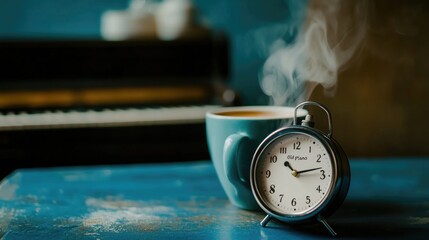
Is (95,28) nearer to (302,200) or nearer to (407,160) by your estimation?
(407,160)

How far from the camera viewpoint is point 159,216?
0.95 metres

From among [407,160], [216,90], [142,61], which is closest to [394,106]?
[216,90]

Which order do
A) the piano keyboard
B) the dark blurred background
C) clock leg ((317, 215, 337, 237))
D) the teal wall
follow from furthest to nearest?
the teal wall < the dark blurred background < the piano keyboard < clock leg ((317, 215, 337, 237))

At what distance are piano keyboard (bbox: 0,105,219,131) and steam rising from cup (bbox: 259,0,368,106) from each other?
0.94 m

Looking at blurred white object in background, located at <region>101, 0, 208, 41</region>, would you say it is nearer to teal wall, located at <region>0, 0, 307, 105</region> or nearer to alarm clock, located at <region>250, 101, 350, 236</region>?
teal wall, located at <region>0, 0, 307, 105</region>

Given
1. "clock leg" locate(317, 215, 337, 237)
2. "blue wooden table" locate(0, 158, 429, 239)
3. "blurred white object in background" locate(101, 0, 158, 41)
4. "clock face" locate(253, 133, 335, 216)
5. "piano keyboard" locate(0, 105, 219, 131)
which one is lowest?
"piano keyboard" locate(0, 105, 219, 131)

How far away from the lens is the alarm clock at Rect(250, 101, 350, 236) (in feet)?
2.80

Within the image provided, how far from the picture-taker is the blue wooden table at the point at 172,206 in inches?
33.6


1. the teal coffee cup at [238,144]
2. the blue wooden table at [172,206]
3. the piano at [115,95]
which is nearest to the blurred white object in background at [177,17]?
the piano at [115,95]

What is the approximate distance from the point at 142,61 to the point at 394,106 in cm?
177

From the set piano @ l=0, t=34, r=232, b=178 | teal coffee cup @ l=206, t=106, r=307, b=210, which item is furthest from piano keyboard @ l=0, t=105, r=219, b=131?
teal coffee cup @ l=206, t=106, r=307, b=210

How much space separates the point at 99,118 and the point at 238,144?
74.7 inches

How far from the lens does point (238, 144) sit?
925 millimetres

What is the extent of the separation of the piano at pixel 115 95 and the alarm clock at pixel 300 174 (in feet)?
5.84
